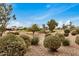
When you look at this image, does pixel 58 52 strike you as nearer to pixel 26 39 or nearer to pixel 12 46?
pixel 26 39

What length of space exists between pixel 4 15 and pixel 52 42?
74cm

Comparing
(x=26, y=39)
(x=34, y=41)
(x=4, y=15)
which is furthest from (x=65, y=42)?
(x=4, y=15)

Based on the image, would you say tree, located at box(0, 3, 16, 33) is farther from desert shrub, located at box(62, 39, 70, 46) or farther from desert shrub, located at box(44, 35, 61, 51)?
desert shrub, located at box(62, 39, 70, 46)

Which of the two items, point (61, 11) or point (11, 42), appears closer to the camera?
point (11, 42)

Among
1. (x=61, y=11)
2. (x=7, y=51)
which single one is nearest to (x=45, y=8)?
(x=61, y=11)

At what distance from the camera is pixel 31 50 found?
9.73 ft

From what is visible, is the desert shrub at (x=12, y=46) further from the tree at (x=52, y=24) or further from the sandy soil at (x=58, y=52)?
the tree at (x=52, y=24)

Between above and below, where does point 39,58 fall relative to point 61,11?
below

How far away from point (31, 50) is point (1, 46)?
1.31ft

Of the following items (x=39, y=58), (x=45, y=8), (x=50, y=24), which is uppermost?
(x=45, y=8)

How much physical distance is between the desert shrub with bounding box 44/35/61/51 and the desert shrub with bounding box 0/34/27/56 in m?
0.32

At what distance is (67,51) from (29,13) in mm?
717

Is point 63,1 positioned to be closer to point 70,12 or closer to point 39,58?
point 70,12

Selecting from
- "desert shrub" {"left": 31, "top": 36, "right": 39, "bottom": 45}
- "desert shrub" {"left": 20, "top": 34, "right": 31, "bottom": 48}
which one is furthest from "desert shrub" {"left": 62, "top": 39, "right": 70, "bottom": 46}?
"desert shrub" {"left": 20, "top": 34, "right": 31, "bottom": 48}
